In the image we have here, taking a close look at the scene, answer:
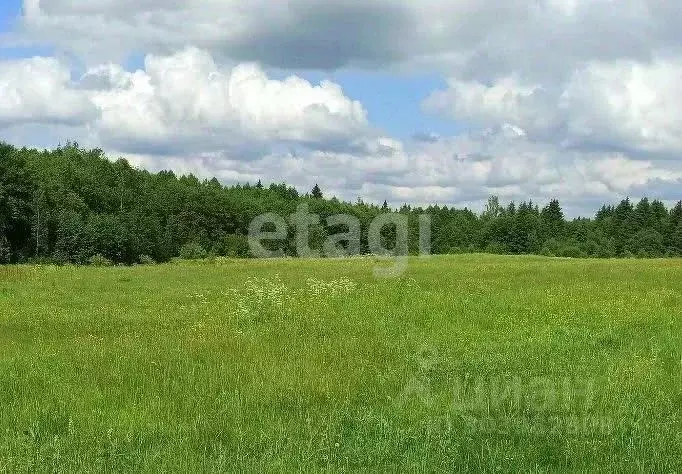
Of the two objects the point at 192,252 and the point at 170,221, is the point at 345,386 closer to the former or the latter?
the point at 192,252

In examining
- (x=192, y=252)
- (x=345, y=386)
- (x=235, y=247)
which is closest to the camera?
(x=345, y=386)

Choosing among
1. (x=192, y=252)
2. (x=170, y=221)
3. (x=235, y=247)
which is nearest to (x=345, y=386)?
(x=192, y=252)

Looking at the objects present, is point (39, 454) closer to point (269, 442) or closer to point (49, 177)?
point (269, 442)

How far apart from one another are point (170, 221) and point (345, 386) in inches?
4265

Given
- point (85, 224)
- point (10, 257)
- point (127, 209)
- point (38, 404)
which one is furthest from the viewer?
point (127, 209)

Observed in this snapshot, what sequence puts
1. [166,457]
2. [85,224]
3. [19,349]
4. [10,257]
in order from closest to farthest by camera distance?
1. [166,457]
2. [19,349]
3. [10,257]
4. [85,224]

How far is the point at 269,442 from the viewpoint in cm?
879

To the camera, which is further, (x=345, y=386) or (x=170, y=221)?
(x=170, y=221)

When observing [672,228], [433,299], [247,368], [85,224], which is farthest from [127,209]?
[247,368]

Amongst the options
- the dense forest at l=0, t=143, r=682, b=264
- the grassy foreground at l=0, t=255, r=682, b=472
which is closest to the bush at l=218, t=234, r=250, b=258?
the dense forest at l=0, t=143, r=682, b=264

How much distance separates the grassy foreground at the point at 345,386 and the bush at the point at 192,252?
262ft

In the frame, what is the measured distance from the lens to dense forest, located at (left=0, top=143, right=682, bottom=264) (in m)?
81.5

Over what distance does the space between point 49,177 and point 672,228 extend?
332ft

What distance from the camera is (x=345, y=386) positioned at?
11.6 metres
